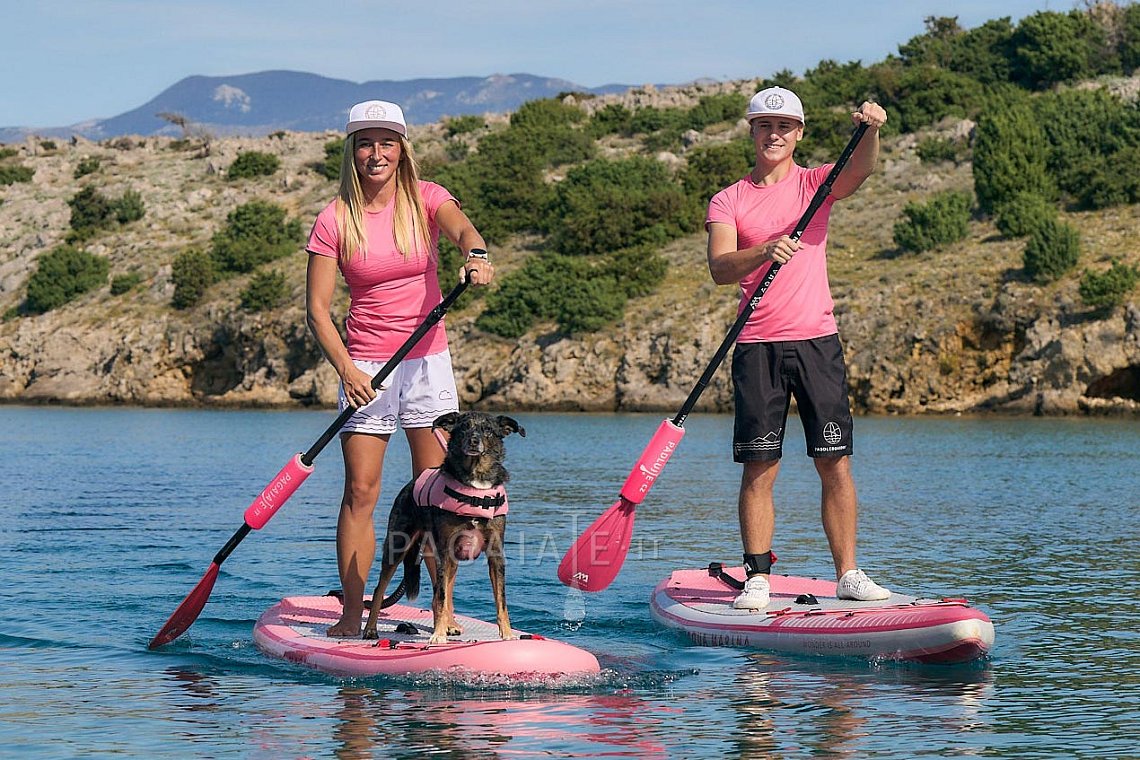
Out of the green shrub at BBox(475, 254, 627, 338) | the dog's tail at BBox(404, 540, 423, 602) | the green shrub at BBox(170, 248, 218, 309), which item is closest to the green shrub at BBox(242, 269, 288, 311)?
the green shrub at BBox(170, 248, 218, 309)

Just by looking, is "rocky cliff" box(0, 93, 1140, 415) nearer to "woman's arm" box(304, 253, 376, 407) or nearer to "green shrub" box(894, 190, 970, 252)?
"green shrub" box(894, 190, 970, 252)

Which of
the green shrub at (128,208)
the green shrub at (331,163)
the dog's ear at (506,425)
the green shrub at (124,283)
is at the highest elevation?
the green shrub at (331,163)

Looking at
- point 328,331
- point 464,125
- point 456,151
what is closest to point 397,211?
point 328,331

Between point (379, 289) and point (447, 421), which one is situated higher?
point (379, 289)

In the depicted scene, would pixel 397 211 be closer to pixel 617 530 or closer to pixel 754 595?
pixel 617 530

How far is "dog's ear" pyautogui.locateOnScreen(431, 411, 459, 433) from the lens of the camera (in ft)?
25.9

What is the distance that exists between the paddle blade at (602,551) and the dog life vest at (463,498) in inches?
72.3

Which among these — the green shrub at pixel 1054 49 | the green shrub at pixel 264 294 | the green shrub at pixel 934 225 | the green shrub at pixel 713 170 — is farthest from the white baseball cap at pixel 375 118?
the green shrub at pixel 1054 49

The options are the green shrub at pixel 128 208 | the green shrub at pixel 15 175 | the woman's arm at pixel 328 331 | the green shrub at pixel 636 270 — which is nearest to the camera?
the woman's arm at pixel 328 331

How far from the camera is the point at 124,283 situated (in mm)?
59906

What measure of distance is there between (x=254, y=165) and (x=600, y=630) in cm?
6601

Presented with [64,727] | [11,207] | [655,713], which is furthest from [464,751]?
[11,207]

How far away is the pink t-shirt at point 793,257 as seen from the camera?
9086 millimetres

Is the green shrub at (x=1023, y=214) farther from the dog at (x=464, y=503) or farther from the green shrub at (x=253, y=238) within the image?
the dog at (x=464, y=503)
